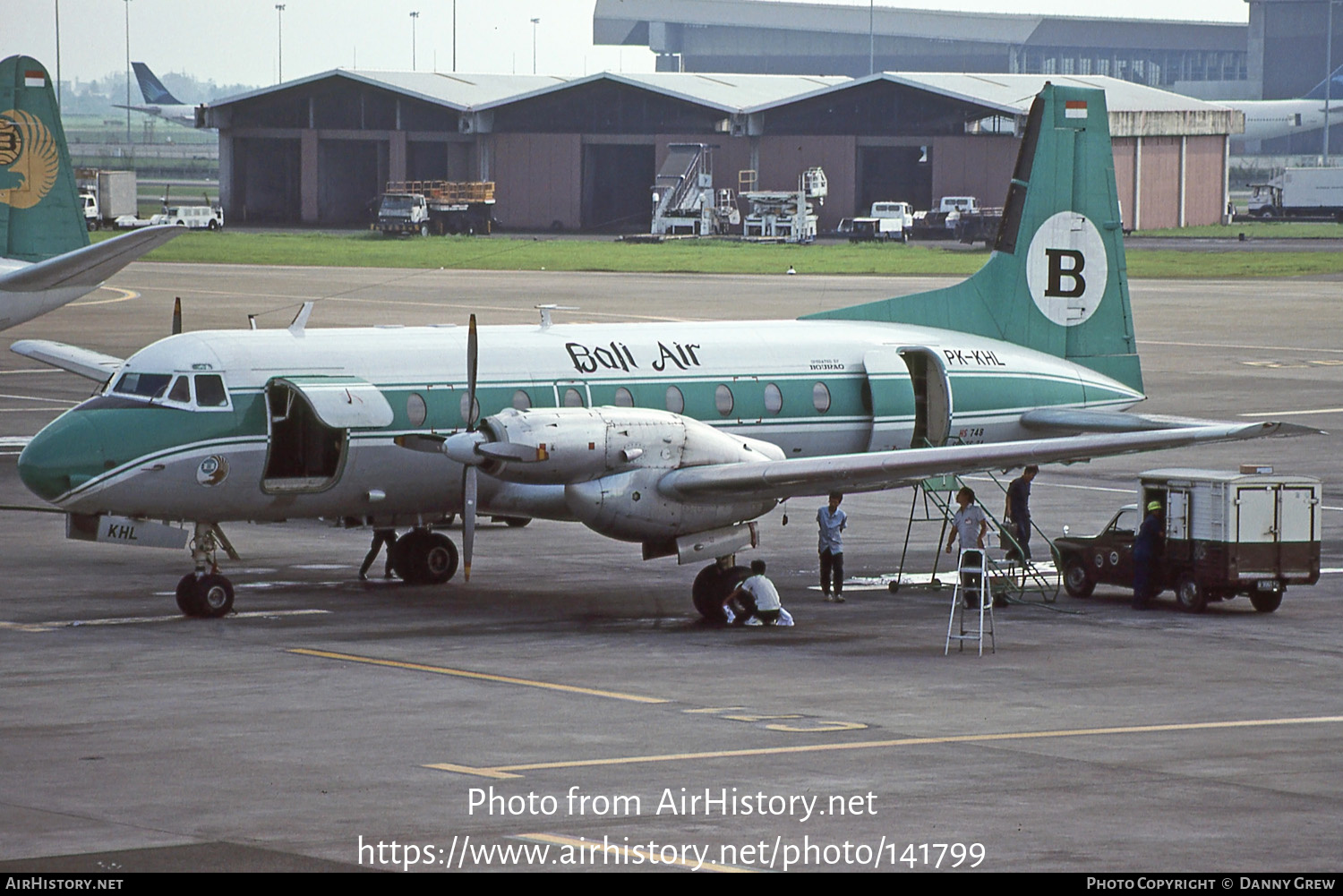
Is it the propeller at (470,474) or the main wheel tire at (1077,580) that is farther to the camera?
the main wheel tire at (1077,580)

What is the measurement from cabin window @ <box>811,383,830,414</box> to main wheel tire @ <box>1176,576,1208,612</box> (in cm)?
578

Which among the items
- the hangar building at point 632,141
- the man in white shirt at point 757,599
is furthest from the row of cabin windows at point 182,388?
the hangar building at point 632,141

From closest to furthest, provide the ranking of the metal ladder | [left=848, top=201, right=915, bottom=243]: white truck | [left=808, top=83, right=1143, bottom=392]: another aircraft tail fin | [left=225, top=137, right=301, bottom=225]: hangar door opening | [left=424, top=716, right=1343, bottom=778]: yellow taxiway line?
1. [left=424, top=716, right=1343, bottom=778]: yellow taxiway line
2. the metal ladder
3. [left=808, top=83, right=1143, bottom=392]: another aircraft tail fin
4. [left=848, top=201, right=915, bottom=243]: white truck
5. [left=225, top=137, right=301, bottom=225]: hangar door opening

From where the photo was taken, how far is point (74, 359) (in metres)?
35.2

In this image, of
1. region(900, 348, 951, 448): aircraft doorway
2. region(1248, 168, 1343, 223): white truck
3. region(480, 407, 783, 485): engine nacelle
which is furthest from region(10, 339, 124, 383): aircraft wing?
region(1248, 168, 1343, 223): white truck

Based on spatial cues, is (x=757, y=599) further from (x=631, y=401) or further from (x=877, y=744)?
(x=877, y=744)

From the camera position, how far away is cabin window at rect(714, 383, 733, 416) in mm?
28500

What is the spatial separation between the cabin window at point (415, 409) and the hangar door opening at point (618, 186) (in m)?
106

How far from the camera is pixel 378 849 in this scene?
14273 mm

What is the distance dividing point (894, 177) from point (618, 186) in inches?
749

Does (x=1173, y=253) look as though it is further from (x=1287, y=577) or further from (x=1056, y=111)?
(x=1287, y=577)

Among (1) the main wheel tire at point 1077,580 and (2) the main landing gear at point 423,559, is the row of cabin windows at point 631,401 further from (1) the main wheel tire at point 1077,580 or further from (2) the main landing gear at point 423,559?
(1) the main wheel tire at point 1077,580

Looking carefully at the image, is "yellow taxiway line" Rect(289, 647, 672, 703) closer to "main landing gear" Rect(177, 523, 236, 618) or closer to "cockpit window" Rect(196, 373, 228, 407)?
"main landing gear" Rect(177, 523, 236, 618)

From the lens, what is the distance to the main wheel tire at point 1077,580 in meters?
28.3
